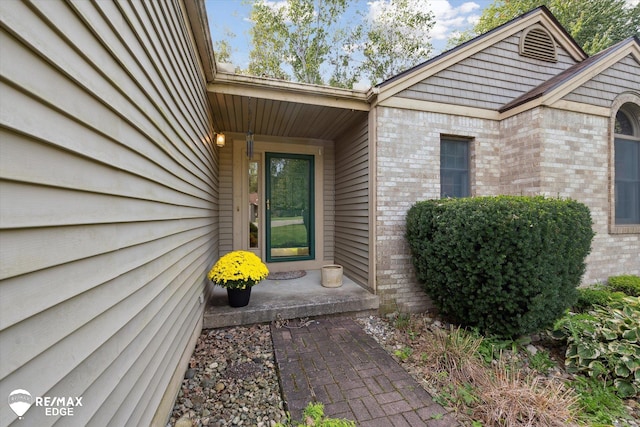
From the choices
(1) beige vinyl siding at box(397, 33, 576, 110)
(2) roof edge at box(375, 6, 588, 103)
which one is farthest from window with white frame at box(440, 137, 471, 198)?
(2) roof edge at box(375, 6, 588, 103)

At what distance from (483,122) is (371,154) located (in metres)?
2.10

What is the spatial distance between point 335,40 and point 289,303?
11702 millimetres

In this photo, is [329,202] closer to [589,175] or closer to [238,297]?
[238,297]

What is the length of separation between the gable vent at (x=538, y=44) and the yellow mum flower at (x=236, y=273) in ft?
18.8

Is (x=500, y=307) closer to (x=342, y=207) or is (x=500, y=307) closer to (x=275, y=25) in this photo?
(x=342, y=207)

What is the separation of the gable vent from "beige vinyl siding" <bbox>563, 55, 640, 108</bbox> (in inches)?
32.9

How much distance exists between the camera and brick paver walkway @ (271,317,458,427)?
6.27 feet

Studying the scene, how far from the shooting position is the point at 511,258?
2744 mm

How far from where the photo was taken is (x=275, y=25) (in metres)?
10.8

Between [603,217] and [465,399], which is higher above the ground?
[603,217]

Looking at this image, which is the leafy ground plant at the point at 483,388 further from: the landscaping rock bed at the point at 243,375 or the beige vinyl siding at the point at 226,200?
the beige vinyl siding at the point at 226,200

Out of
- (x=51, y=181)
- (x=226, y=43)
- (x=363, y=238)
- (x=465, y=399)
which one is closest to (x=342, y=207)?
(x=363, y=238)

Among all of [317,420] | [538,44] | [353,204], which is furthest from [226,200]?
[538,44]

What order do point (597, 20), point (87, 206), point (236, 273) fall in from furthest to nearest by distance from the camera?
1. point (597, 20)
2. point (236, 273)
3. point (87, 206)
